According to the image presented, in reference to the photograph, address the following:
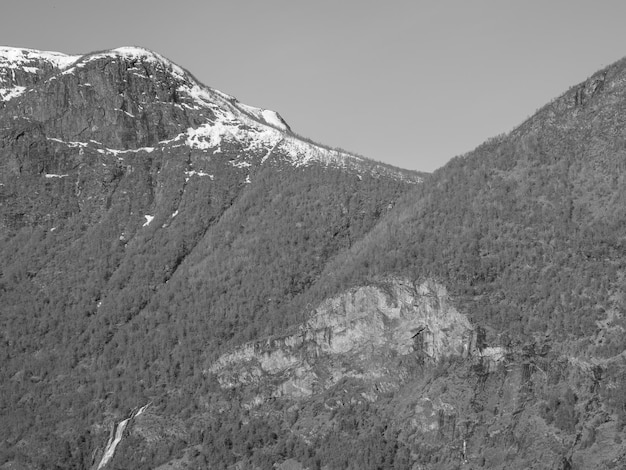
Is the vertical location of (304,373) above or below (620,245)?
below

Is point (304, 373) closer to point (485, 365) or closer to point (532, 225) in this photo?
point (485, 365)

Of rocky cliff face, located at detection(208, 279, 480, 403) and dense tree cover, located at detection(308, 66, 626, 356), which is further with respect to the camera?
rocky cliff face, located at detection(208, 279, 480, 403)

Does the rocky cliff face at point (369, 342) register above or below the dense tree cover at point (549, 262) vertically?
below

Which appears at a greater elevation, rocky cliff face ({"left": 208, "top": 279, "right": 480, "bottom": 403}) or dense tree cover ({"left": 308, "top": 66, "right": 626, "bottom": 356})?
dense tree cover ({"left": 308, "top": 66, "right": 626, "bottom": 356})

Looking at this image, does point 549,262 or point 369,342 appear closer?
point 549,262

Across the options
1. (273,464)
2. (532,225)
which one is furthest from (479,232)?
(273,464)

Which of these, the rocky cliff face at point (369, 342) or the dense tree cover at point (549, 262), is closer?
the dense tree cover at point (549, 262)

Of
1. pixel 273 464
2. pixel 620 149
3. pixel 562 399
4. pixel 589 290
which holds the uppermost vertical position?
pixel 620 149

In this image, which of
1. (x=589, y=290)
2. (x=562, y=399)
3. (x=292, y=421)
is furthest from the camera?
(x=292, y=421)

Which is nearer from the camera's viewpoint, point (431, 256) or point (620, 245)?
point (620, 245)

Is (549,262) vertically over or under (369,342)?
over

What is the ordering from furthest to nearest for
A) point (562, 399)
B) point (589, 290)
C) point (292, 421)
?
1. point (292, 421)
2. point (589, 290)
3. point (562, 399)
